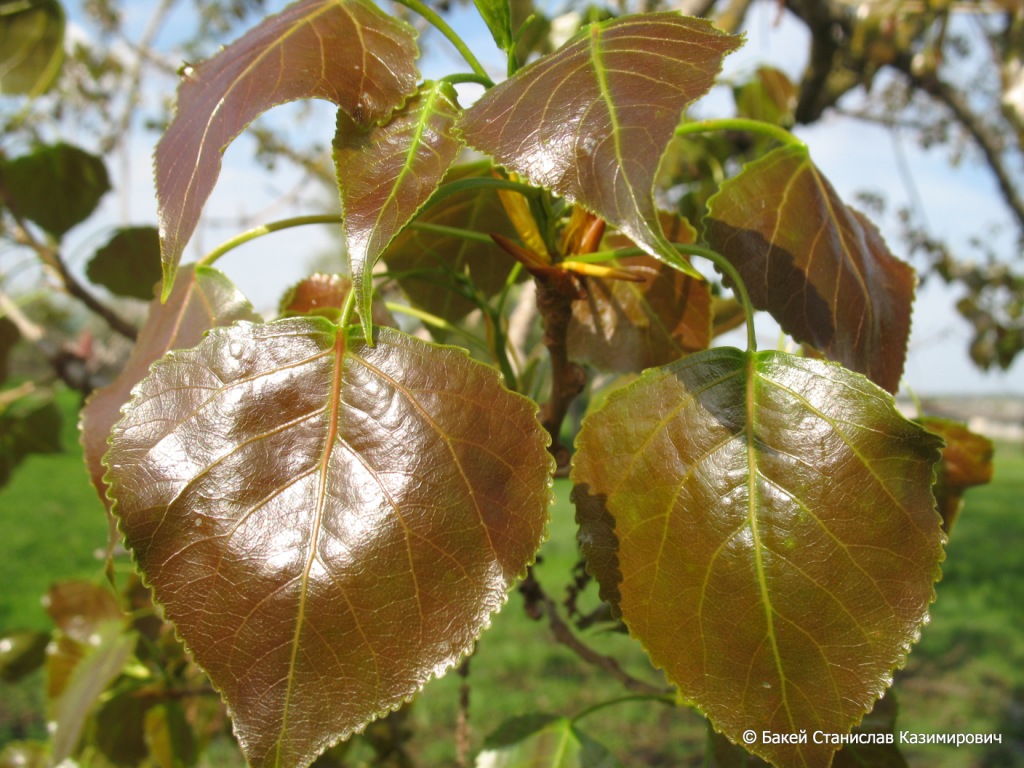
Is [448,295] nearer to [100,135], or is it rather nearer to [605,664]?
[605,664]

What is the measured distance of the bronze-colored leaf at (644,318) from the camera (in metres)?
0.79

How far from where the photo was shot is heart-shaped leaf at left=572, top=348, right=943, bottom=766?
20.2 inches

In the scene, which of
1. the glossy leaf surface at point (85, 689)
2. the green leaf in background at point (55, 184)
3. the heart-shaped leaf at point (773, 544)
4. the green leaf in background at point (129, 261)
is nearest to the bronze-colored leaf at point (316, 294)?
the heart-shaped leaf at point (773, 544)

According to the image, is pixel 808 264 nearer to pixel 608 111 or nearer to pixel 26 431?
pixel 608 111

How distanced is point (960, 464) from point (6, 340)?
5.56 feet

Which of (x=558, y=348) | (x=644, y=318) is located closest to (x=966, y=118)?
(x=644, y=318)

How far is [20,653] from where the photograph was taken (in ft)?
5.18

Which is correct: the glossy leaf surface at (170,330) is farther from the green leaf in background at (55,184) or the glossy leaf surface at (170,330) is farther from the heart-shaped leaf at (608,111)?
the green leaf in background at (55,184)

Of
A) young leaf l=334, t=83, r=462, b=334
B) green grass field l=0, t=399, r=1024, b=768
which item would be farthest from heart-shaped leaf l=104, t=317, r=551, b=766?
green grass field l=0, t=399, r=1024, b=768

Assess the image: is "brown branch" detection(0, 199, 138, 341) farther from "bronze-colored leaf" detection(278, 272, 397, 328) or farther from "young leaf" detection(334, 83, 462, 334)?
"young leaf" detection(334, 83, 462, 334)

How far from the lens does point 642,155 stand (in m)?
0.44

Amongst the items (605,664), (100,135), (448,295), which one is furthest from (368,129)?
(100,135)

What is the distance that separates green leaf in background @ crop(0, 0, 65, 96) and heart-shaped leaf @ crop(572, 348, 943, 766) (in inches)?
54.2

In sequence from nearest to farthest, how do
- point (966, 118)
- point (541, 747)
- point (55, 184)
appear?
1. point (541, 747)
2. point (55, 184)
3. point (966, 118)
